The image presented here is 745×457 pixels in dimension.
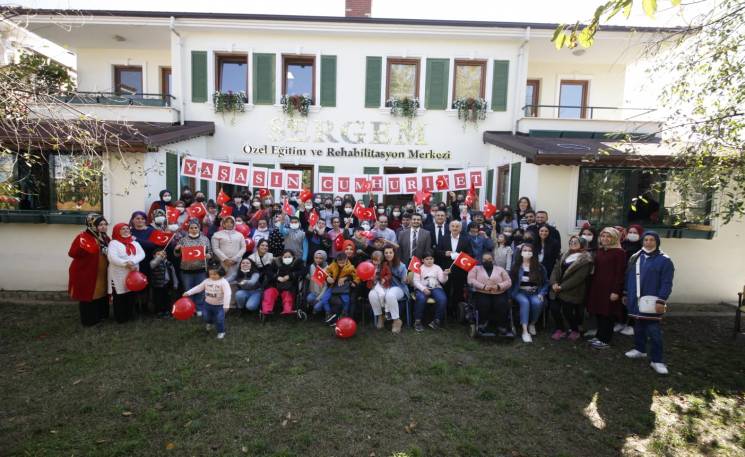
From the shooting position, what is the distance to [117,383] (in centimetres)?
484

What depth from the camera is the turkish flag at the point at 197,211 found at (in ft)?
26.6

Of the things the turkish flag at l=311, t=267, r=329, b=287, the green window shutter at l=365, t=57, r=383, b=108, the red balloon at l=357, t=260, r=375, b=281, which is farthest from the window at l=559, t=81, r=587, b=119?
the turkish flag at l=311, t=267, r=329, b=287

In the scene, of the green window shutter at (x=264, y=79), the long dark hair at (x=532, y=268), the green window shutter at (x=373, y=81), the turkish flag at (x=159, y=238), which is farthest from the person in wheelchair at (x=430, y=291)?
the green window shutter at (x=264, y=79)

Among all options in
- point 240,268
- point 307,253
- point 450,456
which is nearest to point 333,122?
point 307,253

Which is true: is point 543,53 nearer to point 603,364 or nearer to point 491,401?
point 603,364

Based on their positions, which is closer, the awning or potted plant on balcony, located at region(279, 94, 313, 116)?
the awning

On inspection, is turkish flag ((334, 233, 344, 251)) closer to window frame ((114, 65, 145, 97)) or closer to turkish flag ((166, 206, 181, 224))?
turkish flag ((166, 206, 181, 224))

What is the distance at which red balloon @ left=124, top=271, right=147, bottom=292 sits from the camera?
6598 mm

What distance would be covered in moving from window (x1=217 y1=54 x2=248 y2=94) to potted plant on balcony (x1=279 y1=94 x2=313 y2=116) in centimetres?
146

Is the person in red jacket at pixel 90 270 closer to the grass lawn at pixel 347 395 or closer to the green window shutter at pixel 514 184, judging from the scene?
the grass lawn at pixel 347 395

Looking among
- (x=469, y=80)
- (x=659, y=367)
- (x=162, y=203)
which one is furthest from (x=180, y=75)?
(x=659, y=367)

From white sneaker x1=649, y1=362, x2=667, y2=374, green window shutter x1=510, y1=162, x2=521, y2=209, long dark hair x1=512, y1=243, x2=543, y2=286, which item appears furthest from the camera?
green window shutter x1=510, y1=162, x2=521, y2=209

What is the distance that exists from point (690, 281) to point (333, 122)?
401 inches

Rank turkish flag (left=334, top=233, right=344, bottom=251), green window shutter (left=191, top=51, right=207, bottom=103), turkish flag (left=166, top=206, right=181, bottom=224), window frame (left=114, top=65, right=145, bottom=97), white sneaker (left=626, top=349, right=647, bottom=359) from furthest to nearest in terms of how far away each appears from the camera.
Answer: window frame (left=114, top=65, right=145, bottom=97), green window shutter (left=191, top=51, right=207, bottom=103), turkish flag (left=166, top=206, right=181, bottom=224), turkish flag (left=334, top=233, right=344, bottom=251), white sneaker (left=626, top=349, right=647, bottom=359)
